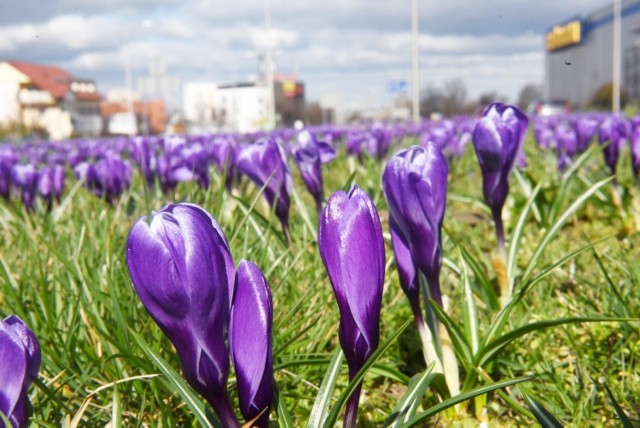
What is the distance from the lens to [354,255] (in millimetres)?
1035

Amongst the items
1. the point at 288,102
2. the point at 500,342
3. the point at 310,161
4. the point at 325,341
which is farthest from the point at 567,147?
the point at 288,102

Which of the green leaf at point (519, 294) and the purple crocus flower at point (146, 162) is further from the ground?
the purple crocus flower at point (146, 162)

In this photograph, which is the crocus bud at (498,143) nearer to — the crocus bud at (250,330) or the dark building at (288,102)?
the crocus bud at (250,330)

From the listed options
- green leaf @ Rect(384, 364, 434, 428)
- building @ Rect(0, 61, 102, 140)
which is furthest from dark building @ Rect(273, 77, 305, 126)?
green leaf @ Rect(384, 364, 434, 428)

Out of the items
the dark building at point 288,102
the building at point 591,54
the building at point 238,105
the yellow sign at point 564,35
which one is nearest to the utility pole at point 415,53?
the building at point 238,105

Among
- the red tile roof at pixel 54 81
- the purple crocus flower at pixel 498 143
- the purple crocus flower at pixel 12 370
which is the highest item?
the red tile roof at pixel 54 81

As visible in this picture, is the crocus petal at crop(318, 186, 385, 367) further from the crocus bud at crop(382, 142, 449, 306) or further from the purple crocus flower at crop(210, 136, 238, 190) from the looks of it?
the purple crocus flower at crop(210, 136, 238, 190)

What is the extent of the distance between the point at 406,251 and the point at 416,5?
1622cm

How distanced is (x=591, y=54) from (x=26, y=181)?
64736 millimetres

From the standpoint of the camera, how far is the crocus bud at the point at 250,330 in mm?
982

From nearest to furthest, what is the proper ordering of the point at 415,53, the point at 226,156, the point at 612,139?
the point at 612,139
the point at 226,156
the point at 415,53

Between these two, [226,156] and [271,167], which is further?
[226,156]

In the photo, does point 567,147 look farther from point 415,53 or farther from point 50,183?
point 415,53

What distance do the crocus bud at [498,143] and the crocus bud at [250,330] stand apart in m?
1.09
